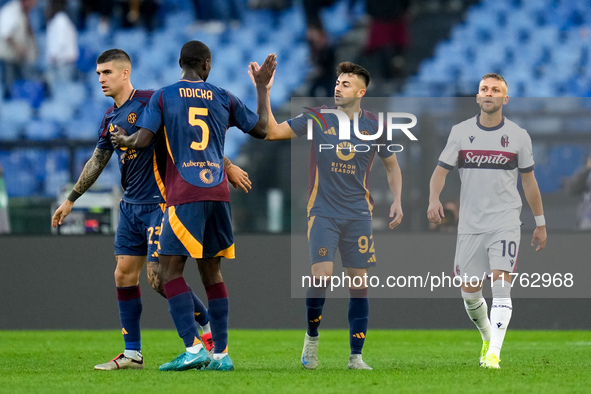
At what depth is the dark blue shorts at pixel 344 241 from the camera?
Answer: 6.75m

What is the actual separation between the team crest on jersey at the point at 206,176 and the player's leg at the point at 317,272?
42.0 inches

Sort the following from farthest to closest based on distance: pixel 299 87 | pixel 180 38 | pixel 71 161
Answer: pixel 180 38 → pixel 299 87 → pixel 71 161

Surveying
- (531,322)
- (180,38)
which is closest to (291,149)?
(531,322)

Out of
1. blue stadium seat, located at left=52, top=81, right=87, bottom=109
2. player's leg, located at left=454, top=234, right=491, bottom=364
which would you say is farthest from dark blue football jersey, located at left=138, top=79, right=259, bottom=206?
blue stadium seat, located at left=52, top=81, right=87, bottom=109

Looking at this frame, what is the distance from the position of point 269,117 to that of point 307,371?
1.73 m

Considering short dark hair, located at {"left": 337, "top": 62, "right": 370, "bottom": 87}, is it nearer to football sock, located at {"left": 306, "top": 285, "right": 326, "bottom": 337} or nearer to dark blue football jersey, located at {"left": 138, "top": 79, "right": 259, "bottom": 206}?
dark blue football jersey, located at {"left": 138, "top": 79, "right": 259, "bottom": 206}

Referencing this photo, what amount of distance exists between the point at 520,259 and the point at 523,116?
4.98ft

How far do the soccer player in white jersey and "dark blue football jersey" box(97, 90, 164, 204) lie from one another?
6.63 ft

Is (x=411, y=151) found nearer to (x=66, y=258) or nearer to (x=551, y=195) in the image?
(x=551, y=195)

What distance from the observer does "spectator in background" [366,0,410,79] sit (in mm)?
15352

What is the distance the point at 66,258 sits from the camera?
10.6 meters

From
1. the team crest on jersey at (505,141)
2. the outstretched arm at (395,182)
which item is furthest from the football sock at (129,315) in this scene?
the team crest on jersey at (505,141)

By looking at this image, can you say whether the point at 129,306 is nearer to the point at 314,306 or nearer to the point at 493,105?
the point at 314,306

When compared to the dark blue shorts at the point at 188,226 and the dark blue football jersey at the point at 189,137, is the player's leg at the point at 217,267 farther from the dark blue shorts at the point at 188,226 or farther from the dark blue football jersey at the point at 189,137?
the dark blue football jersey at the point at 189,137
